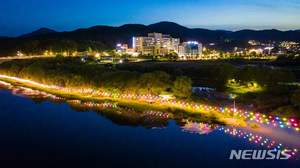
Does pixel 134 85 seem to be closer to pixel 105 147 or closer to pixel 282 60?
pixel 105 147

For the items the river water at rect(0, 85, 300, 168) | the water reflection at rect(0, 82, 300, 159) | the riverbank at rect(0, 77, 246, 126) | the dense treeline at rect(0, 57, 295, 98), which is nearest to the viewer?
the river water at rect(0, 85, 300, 168)

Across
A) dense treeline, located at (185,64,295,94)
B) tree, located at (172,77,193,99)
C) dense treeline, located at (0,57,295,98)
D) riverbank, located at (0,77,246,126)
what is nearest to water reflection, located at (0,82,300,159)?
riverbank, located at (0,77,246,126)

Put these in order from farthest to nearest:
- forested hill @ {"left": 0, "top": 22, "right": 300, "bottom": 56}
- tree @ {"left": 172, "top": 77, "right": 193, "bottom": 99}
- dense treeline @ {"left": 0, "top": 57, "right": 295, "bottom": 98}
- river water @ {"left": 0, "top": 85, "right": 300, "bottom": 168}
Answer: forested hill @ {"left": 0, "top": 22, "right": 300, "bottom": 56} < dense treeline @ {"left": 0, "top": 57, "right": 295, "bottom": 98} < tree @ {"left": 172, "top": 77, "right": 193, "bottom": 99} < river water @ {"left": 0, "top": 85, "right": 300, "bottom": 168}

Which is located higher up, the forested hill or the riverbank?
the forested hill

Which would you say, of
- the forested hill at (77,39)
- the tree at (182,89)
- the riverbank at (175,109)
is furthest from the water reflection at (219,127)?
the forested hill at (77,39)

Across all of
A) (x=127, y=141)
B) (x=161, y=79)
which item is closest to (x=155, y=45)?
(x=161, y=79)

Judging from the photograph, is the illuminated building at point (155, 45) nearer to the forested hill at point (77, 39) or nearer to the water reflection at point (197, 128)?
the forested hill at point (77, 39)

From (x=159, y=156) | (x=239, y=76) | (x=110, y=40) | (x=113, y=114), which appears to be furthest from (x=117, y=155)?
(x=110, y=40)

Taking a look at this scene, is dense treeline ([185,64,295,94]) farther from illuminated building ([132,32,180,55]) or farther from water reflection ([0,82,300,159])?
illuminated building ([132,32,180,55])

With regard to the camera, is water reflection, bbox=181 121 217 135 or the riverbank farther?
the riverbank
